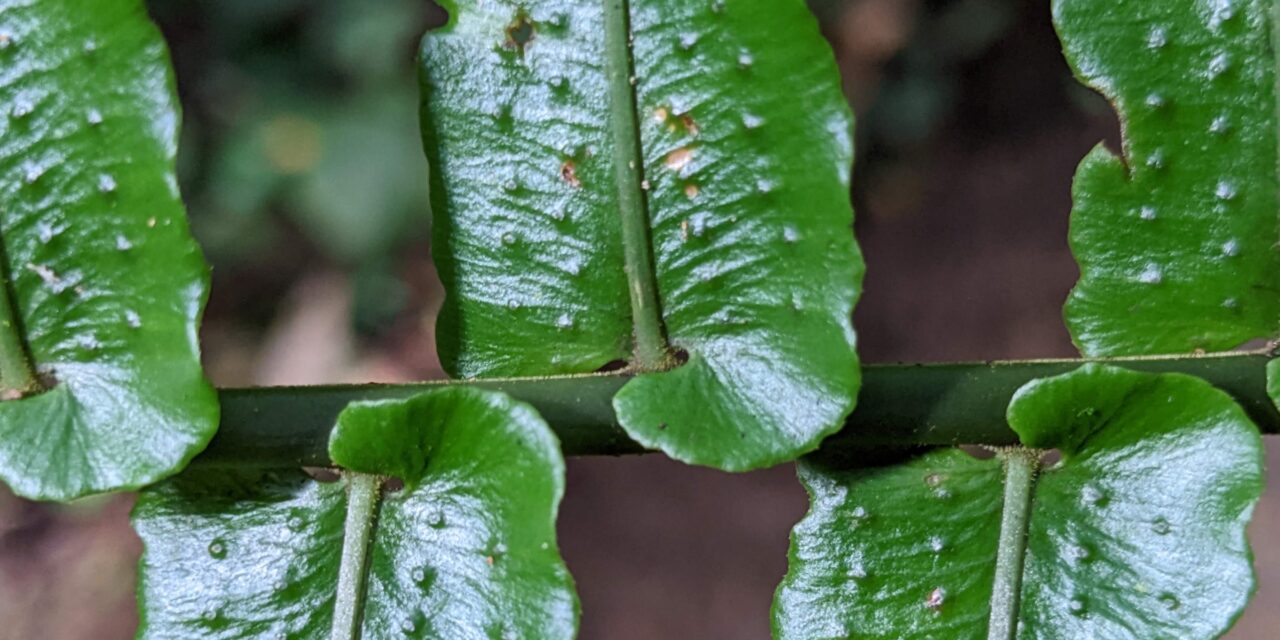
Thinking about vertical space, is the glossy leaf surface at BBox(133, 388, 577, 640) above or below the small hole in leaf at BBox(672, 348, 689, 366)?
below

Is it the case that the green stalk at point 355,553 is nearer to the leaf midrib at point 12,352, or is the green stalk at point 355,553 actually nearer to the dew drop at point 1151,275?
the leaf midrib at point 12,352

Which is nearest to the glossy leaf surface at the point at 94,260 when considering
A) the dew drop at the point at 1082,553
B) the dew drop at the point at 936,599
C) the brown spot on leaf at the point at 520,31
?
the brown spot on leaf at the point at 520,31

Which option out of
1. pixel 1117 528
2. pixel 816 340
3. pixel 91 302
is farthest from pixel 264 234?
pixel 1117 528

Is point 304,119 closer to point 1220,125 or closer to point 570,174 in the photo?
point 570,174

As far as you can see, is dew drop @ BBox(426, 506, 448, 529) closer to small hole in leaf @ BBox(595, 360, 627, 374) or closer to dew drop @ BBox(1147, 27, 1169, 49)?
small hole in leaf @ BBox(595, 360, 627, 374)

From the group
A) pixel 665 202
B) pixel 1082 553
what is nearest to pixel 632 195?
pixel 665 202

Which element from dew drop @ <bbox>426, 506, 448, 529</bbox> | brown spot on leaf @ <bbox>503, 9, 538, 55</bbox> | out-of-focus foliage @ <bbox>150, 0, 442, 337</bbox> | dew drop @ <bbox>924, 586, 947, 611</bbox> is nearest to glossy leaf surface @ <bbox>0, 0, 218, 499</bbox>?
dew drop @ <bbox>426, 506, 448, 529</bbox>

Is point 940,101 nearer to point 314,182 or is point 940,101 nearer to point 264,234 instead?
point 314,182
